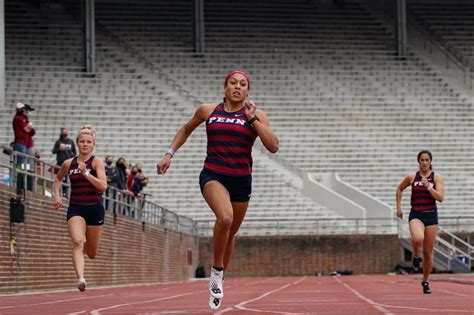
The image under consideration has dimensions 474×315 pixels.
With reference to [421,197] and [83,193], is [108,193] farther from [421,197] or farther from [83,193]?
[83,193]

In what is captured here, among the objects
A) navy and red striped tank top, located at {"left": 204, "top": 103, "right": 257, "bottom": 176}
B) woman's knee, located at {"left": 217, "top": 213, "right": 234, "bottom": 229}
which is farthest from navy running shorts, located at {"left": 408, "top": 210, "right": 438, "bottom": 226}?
woman's knee, located at {"left": 217, "top": 213, "right": 234, "bottom": 229}

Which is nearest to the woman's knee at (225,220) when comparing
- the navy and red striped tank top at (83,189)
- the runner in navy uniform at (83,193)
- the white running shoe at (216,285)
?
the white running shoe at (216,285)

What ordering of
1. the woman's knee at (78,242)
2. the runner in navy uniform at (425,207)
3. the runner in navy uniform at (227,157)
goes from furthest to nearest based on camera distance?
the runner in navy uniform at (425,207)
the woman's knee at (78,242)
the runner in navy uniform at (227,157)

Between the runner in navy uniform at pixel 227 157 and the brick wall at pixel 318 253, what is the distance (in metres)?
31.4

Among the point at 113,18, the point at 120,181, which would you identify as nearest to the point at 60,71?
the point at 113,18

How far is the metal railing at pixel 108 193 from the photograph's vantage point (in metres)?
19.4

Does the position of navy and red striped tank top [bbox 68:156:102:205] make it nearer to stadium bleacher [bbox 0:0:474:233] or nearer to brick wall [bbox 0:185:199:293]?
brick wall [bbox 0:185:199:293]

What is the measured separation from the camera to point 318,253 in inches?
1687

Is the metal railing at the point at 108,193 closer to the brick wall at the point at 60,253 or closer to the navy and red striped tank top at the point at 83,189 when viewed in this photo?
the brick wall at the point at 60,253

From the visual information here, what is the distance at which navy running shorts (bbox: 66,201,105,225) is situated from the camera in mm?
14875

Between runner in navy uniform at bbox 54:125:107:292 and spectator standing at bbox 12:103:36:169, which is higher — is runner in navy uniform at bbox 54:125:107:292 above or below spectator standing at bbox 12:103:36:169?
below

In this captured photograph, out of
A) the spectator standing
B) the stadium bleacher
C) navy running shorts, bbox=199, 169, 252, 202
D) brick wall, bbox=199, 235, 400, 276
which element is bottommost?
brick wall, bbox=199, 235, 400, 276

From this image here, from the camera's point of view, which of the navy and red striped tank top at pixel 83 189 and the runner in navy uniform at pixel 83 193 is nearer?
the runner in navy uniform at pixel 83 193

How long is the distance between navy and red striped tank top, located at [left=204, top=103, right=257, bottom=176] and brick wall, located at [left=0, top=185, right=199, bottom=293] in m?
8.01
